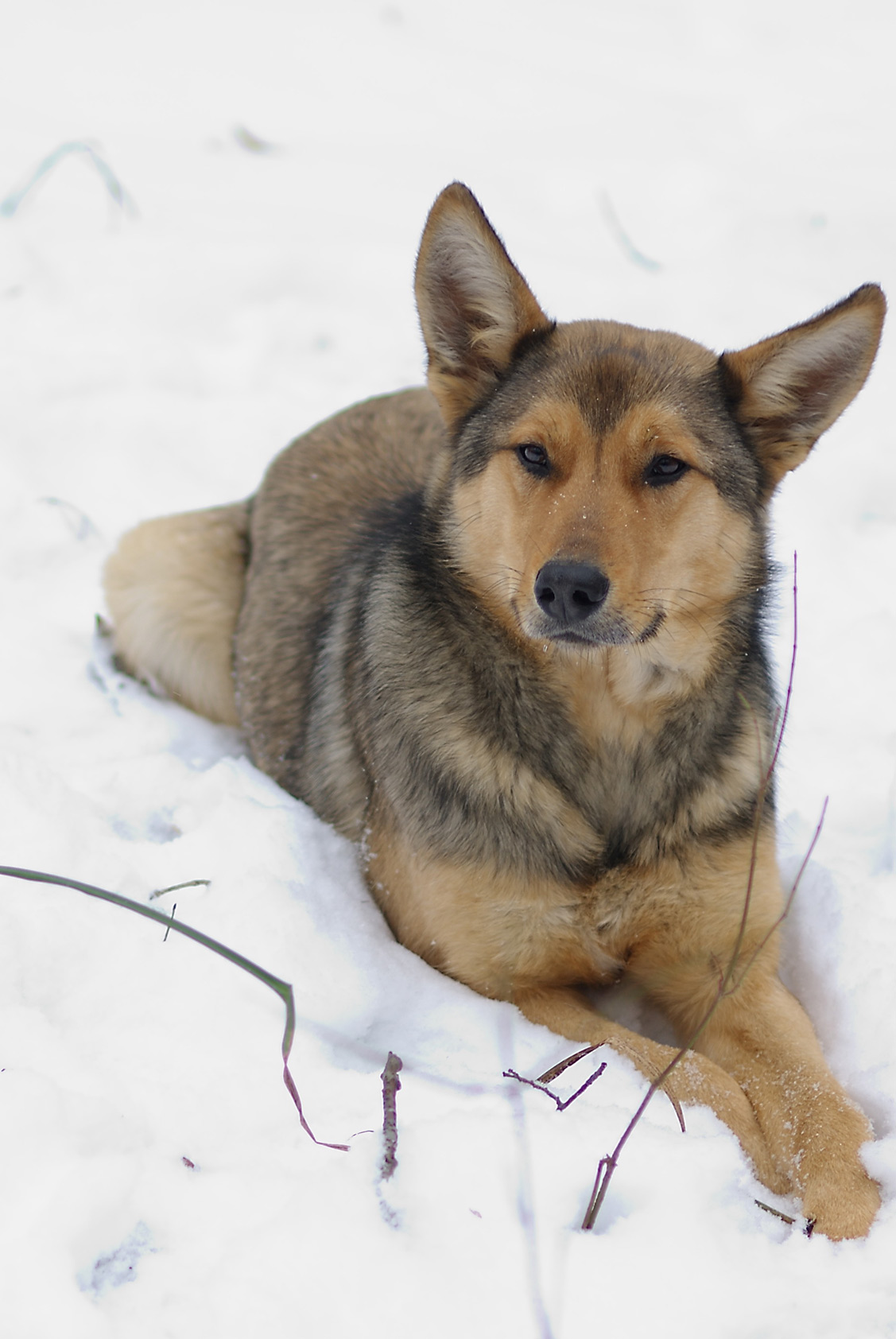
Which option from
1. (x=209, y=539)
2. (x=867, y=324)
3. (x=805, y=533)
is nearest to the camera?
(x=867, y=324)

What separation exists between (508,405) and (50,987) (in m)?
1.83

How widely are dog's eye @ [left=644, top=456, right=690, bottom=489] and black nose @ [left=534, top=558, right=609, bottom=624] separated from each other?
0.38m

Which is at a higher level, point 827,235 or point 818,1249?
point 827,235

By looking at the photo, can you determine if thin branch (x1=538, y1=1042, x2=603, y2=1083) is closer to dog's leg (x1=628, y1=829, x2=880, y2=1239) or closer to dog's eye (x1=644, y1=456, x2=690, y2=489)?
dog's leg (x1=628, y1=829, x2=880, y2=1239)

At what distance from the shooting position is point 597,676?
2.96m

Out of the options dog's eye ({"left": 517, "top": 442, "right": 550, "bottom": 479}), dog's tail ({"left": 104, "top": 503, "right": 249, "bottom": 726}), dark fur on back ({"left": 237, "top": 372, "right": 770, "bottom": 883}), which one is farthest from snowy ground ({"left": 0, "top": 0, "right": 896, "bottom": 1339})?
dog's eye ({"left": 517, "top": 442, "right": 550, "bottom": 479})

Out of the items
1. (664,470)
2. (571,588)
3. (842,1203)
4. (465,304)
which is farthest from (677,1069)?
(465,304)

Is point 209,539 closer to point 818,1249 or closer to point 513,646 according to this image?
point 513,646

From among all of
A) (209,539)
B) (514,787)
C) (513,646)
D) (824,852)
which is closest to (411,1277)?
(514,787)

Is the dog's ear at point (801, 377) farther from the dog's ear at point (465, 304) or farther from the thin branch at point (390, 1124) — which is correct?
the thin branch at point (390, 1124)

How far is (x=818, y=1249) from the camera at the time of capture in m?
2.23

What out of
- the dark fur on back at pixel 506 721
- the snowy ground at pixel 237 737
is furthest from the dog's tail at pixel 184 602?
the dark fur on back at pixel 506 721

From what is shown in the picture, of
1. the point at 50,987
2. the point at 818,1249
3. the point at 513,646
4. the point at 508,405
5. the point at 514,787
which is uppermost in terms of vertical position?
the point at 508,405

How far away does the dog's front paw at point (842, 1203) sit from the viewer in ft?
7.63
